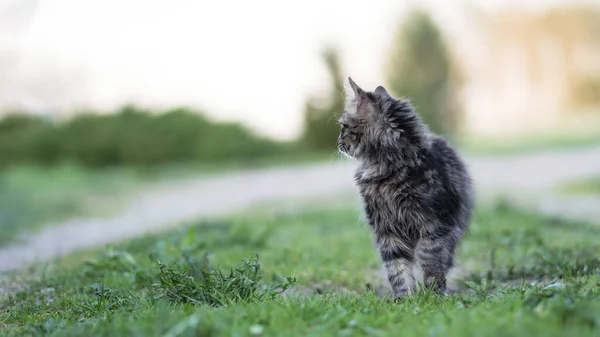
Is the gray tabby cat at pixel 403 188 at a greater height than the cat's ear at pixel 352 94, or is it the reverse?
the cat's ear at pixel 352 94

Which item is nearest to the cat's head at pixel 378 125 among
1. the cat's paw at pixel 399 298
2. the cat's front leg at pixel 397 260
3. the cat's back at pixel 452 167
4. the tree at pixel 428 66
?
the cat's back at pixel 452 167

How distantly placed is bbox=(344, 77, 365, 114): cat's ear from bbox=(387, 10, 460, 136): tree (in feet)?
55.3

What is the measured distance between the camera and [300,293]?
4207mm

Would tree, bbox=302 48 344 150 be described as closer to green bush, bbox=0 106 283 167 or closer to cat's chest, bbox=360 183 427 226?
green bush, bbox=0 106 283 167

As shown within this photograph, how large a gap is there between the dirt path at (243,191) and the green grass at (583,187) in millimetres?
517

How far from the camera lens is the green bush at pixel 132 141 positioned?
2083 centimetres

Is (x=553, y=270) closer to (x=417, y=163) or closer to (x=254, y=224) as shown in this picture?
(x=417, y=163)

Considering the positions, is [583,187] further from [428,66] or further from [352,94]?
[352,94]

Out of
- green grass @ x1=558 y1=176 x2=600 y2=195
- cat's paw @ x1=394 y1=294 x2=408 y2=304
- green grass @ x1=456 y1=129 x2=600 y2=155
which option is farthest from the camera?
green grass @ x1=456 y1=129 x2=600 y2=155

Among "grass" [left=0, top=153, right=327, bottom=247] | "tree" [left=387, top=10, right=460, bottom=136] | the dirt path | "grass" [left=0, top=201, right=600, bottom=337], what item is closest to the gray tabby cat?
"grass" [left=0, top=201, right=600, bottom=337]

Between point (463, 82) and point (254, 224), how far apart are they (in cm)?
1475

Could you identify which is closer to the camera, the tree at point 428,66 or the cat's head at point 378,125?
the cat's head at point 378,125

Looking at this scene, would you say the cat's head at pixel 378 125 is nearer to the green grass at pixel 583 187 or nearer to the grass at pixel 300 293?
the grass at pixel 300 293

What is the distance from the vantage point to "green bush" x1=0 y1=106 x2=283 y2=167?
68.3 feet
